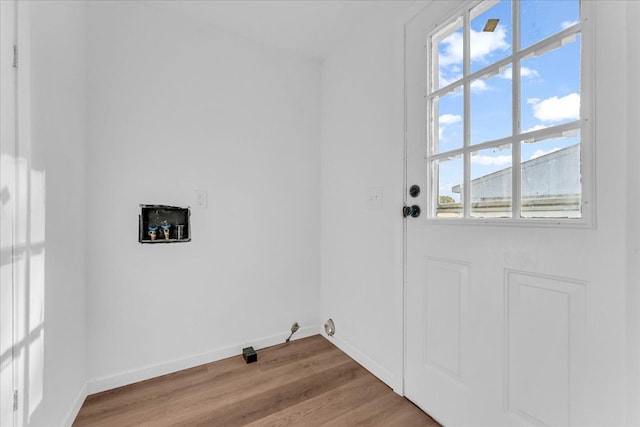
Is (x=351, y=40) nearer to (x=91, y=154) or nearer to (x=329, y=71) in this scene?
(x=329, y=71)

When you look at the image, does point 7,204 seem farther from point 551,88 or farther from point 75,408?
point 551,88

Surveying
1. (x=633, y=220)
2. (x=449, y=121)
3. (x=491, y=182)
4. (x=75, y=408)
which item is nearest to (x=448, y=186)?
(x=491, y=182)

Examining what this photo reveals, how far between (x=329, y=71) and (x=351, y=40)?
309mm

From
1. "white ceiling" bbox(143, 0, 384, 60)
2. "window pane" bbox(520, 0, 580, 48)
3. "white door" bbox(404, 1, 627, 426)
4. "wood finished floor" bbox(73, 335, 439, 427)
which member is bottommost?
"wood finished floor" bbox(73, 335, 439, 427)

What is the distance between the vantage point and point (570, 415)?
905 mm

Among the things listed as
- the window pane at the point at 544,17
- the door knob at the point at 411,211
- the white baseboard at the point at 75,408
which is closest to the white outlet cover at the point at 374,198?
the door knob at the point at 411,211

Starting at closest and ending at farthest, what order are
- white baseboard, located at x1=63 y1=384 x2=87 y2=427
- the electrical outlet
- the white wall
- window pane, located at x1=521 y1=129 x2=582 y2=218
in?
1. the white wall
2. window pane, located at x1=521 y1=129 x2=582 y2=218
3. white baseboard, located at x1=63 y1=384 x2=87 y2=427
4. the electrical outlet

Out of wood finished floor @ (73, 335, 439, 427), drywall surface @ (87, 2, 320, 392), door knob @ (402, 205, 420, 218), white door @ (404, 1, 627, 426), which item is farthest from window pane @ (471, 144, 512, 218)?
drywall surface @ (87, 2, 320, 392)

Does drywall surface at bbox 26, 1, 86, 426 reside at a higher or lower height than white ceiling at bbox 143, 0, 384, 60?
lower

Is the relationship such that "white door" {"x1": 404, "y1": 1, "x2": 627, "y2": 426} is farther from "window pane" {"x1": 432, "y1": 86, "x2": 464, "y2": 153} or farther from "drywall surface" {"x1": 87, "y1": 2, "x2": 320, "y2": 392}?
"drywall surface" {"x1": 87, "y1": 2, "x2": 320, "y2": 392}

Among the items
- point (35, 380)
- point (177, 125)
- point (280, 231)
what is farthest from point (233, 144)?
point (35, 380)

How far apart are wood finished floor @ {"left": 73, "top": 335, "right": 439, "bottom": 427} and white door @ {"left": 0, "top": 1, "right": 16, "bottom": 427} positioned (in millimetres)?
643

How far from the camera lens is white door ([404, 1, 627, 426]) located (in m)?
0.83

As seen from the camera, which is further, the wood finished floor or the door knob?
the door knob
